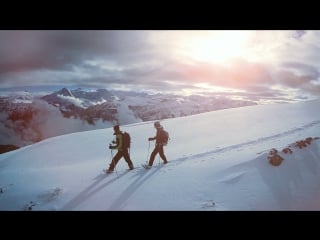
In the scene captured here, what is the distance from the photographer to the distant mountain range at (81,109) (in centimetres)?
471

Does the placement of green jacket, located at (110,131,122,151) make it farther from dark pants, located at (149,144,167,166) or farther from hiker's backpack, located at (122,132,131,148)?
dark pants, located at (149,144,167,166)

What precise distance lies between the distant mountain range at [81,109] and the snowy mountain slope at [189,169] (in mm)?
107

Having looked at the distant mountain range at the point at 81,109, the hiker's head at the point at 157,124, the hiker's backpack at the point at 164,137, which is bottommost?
the hiker's backpack at the point at 164,137

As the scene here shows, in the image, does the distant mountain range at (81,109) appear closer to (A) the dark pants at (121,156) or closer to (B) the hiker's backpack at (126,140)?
(B) the hiker's backpack at (126,140)

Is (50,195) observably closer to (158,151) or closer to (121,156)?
(121,156)

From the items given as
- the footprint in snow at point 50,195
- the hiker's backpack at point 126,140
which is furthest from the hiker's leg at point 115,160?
the footprint in snow at point 50,195

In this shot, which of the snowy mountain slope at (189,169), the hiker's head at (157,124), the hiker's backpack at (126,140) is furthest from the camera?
the hiker's head at (157,124)

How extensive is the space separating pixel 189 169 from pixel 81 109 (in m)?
1.55

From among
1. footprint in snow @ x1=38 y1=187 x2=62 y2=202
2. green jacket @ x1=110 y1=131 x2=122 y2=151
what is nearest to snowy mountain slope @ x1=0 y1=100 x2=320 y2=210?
footprint in snow @ x1=38 y1=187 x2=62 y2=202

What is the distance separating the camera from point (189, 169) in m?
4.56

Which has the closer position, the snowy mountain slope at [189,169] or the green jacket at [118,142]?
the snowy mountain slope at [189,169]
